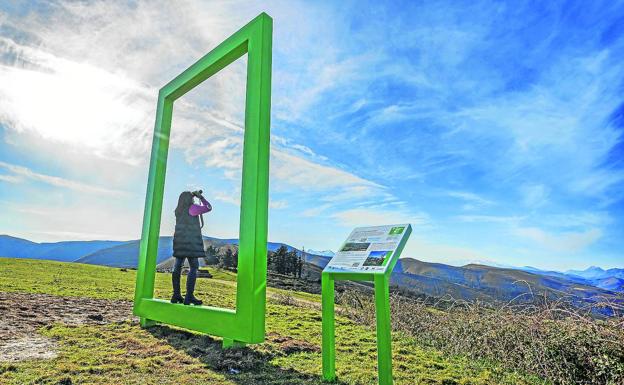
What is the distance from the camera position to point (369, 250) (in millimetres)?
4781

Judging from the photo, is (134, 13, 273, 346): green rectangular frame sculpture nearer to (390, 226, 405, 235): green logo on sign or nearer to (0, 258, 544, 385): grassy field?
(0, 258, 544, 385): grassy field

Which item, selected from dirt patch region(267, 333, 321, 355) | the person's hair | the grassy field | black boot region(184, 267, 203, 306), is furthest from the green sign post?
the person's hair

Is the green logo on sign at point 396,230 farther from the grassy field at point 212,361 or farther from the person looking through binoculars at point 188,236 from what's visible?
the person looking through binoculars at point 188,236

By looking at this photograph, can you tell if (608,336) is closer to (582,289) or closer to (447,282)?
(582,289)

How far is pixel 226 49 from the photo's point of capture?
718 centimetres

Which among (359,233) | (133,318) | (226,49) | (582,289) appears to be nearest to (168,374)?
(359,233)

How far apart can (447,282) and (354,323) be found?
2.98 metres

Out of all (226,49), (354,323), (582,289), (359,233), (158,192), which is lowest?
(354,323)

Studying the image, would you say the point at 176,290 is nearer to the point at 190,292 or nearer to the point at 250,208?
the point at 190,292

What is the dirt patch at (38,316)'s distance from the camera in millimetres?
5863

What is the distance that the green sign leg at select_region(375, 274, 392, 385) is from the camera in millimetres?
4188

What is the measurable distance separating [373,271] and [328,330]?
1085 mm

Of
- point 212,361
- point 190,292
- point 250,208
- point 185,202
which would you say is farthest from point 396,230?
point 185,202

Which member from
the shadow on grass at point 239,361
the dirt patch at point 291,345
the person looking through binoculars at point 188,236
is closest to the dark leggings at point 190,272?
the person looking through binoculars at point 188,236
